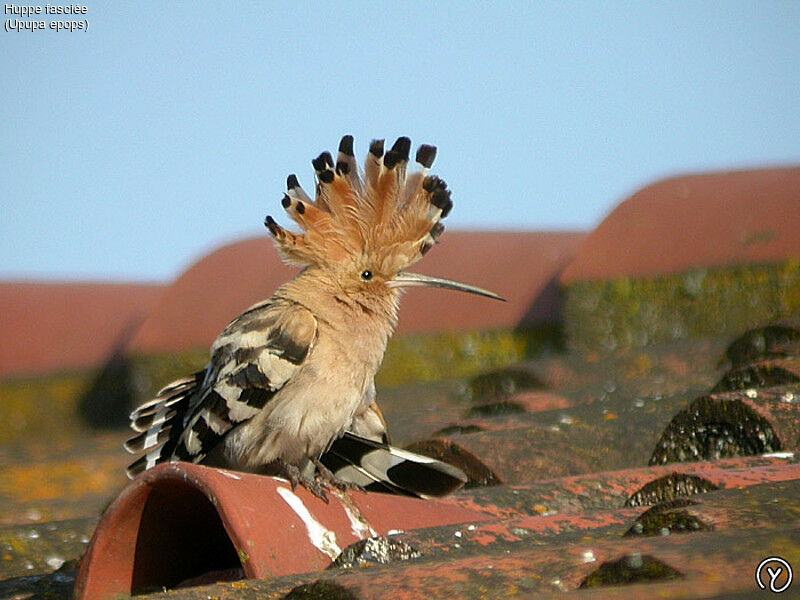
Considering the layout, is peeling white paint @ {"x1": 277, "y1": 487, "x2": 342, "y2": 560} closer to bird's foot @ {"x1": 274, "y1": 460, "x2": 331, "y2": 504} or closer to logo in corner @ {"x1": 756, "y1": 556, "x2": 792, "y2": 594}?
bird's foot @ {"x1": 274, "y1": 460, "x2": 331, "y2": 504}

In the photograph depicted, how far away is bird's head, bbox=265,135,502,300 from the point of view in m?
3.61

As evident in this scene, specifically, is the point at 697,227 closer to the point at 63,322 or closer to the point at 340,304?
the point at 340,304

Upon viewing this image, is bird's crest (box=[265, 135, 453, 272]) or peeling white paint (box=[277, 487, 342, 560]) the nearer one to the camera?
peeling white paint (box=[277, 487, 342, 560])

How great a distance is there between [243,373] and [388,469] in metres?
0.49

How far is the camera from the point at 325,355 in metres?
3.36

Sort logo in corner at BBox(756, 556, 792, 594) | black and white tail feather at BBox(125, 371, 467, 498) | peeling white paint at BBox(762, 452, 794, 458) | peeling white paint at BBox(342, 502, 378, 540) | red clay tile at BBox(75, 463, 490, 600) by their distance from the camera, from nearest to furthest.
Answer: logo in corner at BBox(756, 556, 792, 594), red clay tile at BBox(75, 463, 490, 600), peeling white paint at BBox(342, 502, 378, 540), peeling white paint at BBox(762, 452, 794, 458), black and white tail feather at BBox(125, 371, 467, 498)

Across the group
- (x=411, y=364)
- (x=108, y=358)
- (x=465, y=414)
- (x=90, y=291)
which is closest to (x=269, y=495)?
(x=465, y=414)

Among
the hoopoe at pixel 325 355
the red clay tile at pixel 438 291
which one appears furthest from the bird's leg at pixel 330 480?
the red clay tile at pixel 438 291

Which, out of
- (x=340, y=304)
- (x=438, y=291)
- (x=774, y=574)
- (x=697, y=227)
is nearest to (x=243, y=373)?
(x=340, y=304)

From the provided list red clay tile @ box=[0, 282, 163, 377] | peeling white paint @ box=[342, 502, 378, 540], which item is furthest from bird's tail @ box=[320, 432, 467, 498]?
red clay tile @ box=[0, 282, 163, 377]

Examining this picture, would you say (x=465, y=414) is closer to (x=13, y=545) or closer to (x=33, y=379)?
(x=13, y=545)

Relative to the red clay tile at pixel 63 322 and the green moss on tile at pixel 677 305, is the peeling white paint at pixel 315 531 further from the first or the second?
the red clay tile at pixel 63 322

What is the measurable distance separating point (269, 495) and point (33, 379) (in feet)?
17.4

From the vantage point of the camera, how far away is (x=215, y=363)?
350cm
